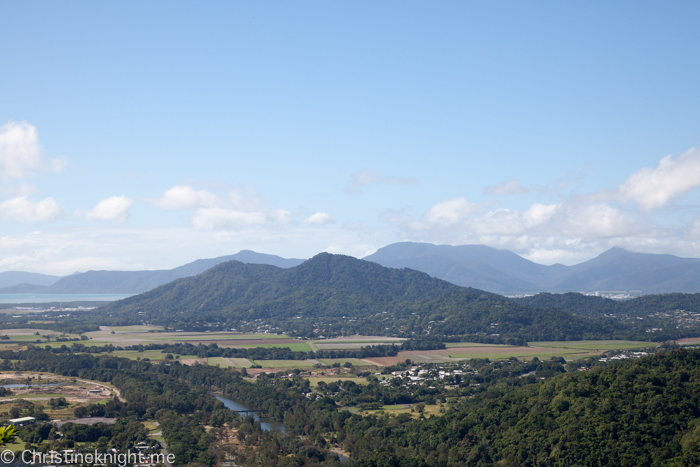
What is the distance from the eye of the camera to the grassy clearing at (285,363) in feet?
279

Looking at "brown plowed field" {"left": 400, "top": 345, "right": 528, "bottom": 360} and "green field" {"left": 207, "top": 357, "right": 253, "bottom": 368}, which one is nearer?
"green field" {"left": 207, "top": 357, "right": 253, "bottom": 368}

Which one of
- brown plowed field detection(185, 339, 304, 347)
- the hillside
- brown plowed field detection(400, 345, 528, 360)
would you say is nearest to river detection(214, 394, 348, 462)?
the hillside

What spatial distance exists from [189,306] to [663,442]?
168 meters

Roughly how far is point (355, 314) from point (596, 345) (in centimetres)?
7425

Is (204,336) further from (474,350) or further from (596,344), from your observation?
(596,344)

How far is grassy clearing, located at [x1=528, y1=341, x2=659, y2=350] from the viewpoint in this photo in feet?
325

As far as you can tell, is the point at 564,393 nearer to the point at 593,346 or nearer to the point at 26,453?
the point at 26,453

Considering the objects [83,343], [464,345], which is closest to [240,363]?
[83,343]

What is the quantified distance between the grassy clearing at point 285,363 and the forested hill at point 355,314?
129ft

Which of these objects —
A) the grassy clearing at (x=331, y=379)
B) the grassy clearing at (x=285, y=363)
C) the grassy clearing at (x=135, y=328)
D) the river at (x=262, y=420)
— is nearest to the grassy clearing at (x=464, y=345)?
the grassy clearing at (x=285, y=363)

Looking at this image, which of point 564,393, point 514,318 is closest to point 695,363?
point 564,393

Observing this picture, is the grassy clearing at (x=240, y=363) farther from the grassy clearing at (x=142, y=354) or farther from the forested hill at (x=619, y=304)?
the forested hill at (x=619, y=304)

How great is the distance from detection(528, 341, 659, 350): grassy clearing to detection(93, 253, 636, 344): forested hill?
5.00 metres

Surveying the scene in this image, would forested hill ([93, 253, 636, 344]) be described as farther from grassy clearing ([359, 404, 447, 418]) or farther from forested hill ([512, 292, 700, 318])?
grassy clearing ([359, 404, 447, 418])
